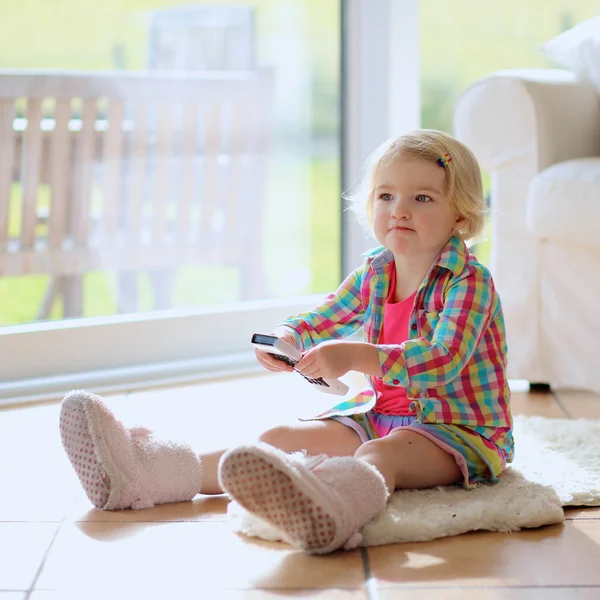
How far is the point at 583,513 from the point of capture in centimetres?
121

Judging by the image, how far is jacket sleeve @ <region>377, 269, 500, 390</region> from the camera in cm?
117

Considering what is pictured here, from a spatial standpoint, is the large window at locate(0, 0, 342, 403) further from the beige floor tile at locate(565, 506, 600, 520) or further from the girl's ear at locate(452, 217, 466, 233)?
the beige floor tile at locate(565, 506, 600, 520)

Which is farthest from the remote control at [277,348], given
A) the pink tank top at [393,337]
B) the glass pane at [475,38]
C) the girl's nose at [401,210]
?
the glass pane at [475,38]

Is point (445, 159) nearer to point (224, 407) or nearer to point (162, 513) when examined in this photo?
point (162, 513)

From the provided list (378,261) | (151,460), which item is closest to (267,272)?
(378,261)

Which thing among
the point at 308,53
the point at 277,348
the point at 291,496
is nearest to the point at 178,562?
the point at 291,496

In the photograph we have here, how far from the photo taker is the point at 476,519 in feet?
3.72

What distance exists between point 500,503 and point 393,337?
Answer: 10.7 inches

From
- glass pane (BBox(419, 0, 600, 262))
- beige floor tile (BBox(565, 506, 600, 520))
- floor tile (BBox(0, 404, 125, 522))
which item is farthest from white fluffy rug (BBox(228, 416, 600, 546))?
glass pane (BBox(419, 0, 600, 262))

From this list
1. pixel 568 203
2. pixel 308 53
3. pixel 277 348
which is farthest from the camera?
pixel 308 53

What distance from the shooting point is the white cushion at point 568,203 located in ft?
5.50

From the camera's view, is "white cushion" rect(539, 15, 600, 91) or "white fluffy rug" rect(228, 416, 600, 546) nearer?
"white fluffy rug" rect(228, 416, 600, 546)

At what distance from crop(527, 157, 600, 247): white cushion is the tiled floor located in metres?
0.62

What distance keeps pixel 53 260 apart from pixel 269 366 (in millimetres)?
1007
